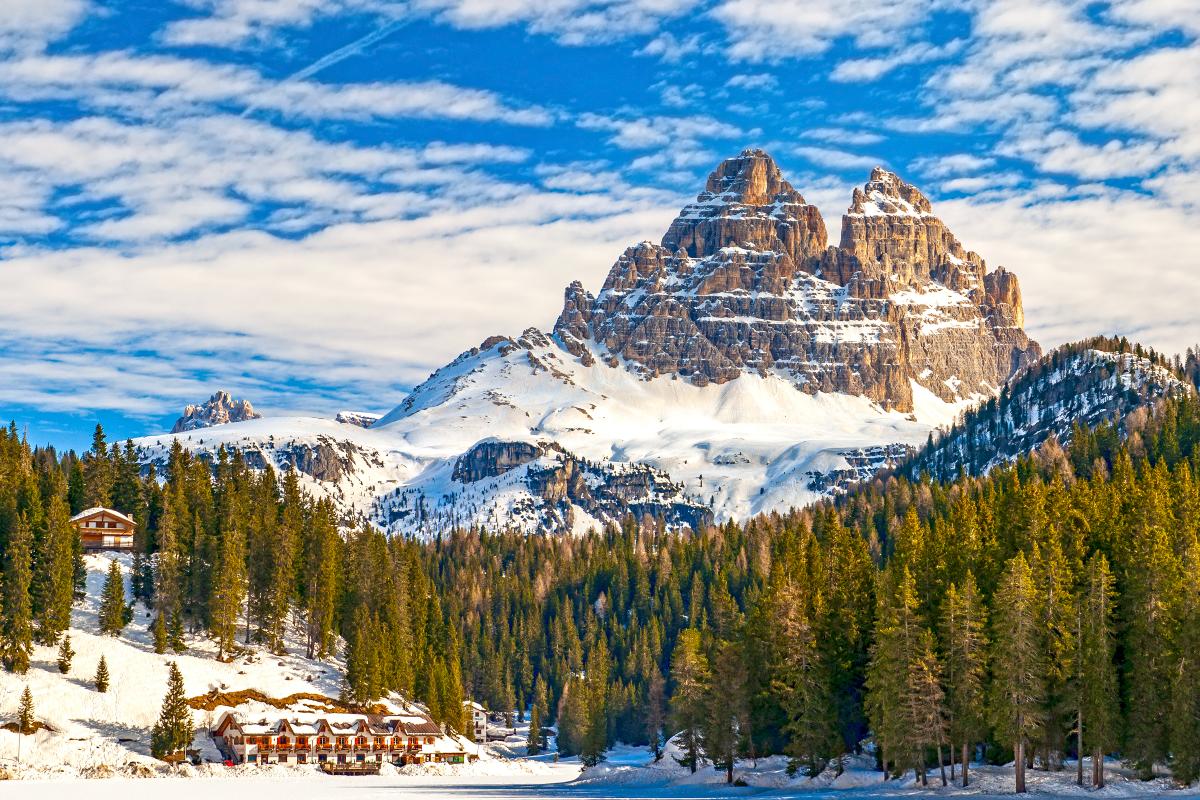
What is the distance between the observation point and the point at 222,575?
162 metres

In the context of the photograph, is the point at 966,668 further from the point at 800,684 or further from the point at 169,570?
the point at 169,570

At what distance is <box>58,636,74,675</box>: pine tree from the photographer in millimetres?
143363

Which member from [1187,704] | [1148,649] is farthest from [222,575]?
[1187,704]

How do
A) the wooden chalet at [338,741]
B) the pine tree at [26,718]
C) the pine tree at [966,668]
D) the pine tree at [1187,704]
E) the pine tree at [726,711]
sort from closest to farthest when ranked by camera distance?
the pine tree at [1187,704]
the pine tree at [966,668]
the pine tree at [726,711]
the pine tree at [26,718]
the wooden chalet at [338,741]

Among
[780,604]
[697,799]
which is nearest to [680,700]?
[780,604]

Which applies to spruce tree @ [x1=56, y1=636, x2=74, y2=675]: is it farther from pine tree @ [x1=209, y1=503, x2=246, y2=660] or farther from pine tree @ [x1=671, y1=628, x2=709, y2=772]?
pine tree @ [x1=671, y1=628, x2=709, y2=772]

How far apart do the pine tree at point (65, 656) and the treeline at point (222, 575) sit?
7.87ft

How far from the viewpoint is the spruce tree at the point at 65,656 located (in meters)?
143

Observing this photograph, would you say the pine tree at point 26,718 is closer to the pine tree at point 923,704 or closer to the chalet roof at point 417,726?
the chalet roof at point 417,726

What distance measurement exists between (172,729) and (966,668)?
233 ft

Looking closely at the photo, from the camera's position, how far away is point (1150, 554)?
102562mm

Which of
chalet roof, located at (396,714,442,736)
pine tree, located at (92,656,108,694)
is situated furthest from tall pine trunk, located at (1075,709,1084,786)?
pine tree, located at (92,656,108,694)

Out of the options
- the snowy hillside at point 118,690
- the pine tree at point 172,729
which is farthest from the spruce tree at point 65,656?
the pine tree at point 172,729

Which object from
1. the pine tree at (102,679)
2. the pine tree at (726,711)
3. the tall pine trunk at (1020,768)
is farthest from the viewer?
the pine tree at (102,679)
